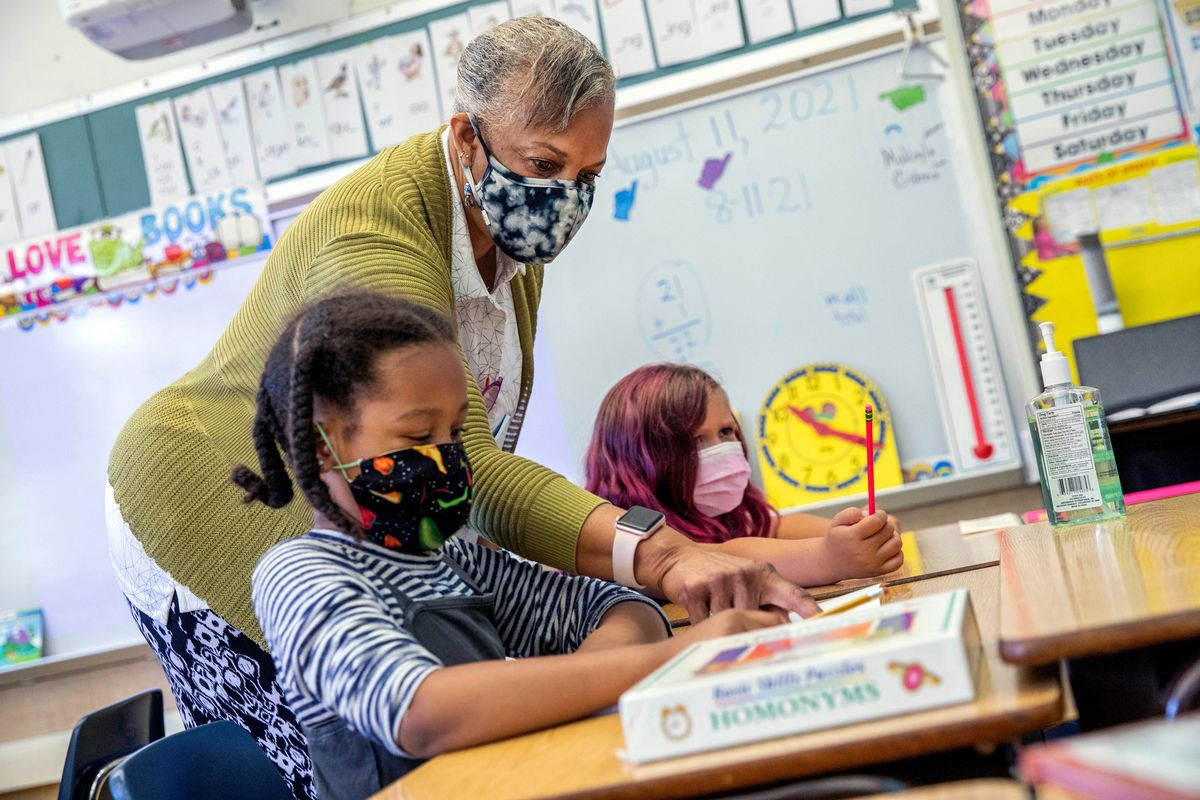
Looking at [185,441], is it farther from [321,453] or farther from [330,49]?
[330,49]

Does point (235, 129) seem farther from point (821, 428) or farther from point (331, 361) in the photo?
point (331, 361)

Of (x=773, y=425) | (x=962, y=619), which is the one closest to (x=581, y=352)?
(x=773, y=425)

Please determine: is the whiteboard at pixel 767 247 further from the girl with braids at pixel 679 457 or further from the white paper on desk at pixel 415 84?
the girl with braids at pixel 679 457

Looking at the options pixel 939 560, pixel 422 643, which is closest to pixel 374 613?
pixel 422 643

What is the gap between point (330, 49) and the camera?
287 centimetres

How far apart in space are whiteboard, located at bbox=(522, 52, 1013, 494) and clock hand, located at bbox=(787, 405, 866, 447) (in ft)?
0.29

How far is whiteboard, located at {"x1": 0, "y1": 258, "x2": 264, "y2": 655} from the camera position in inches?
113

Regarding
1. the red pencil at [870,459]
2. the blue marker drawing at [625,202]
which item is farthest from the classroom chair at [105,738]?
the blue marker drawing at [625,202]

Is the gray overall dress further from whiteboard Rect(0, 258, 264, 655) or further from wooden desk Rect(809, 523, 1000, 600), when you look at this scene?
whiteboard Rect(0, 258, 264, 655)

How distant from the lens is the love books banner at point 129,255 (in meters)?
2.88

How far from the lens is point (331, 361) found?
1.02 metres

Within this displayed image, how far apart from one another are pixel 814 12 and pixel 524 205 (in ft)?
4.81

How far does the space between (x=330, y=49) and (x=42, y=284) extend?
95cm

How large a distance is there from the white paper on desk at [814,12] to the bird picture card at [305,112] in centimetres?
117
